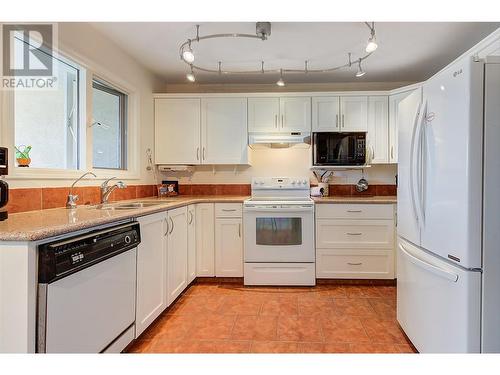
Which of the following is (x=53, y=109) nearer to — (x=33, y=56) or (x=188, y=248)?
(x=33, y=56)

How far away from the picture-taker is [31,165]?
1.80 m

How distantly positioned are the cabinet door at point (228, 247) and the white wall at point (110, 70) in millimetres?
1053

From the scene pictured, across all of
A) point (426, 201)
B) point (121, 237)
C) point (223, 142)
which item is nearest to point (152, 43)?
point (223, 142)

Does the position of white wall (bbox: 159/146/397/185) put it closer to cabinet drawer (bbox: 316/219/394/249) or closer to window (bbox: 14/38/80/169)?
cabinet drawer (bbox: 316/219/394/249)

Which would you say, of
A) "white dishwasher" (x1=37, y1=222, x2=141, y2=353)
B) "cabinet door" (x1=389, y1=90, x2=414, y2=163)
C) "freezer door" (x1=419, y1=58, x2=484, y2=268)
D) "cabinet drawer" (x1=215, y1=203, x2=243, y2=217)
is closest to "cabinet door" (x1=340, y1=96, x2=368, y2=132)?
"cabinet door" (x1=389, y1=90, x2=414, y2=163)

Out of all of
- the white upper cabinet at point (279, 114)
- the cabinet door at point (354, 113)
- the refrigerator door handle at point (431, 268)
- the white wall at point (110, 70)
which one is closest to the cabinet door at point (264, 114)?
the white upper cabinet at point (279, 114)

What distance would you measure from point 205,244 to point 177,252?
0.56 m

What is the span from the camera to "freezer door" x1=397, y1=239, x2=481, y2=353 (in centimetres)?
123

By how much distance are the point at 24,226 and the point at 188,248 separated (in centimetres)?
164

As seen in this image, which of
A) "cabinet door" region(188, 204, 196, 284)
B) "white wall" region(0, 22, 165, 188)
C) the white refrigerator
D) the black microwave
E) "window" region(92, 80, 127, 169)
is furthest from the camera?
the black microwave

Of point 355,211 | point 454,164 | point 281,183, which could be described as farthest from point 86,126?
point 355,211

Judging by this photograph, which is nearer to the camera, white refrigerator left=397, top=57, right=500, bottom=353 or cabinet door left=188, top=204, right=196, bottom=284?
white refrigerator left=397, top=57, right=500, bottom=353

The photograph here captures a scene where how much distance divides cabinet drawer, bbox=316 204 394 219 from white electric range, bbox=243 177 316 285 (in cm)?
15

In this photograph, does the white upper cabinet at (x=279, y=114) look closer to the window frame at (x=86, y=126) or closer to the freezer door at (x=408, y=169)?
the window frame at (x=86, y=126)
